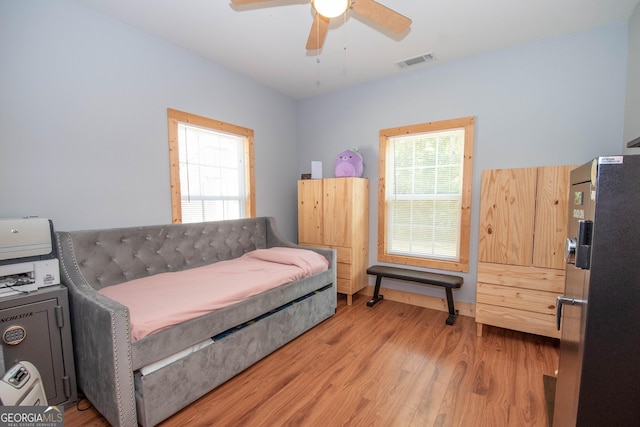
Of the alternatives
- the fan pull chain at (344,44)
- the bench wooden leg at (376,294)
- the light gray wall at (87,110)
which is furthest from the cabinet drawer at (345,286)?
the fan pull chain at (344,44)

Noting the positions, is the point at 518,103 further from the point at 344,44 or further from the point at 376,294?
the point at 376,294

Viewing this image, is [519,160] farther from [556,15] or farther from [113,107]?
[113,107]

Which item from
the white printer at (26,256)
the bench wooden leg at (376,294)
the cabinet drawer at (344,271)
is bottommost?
the bench wooden leg at (376,294)

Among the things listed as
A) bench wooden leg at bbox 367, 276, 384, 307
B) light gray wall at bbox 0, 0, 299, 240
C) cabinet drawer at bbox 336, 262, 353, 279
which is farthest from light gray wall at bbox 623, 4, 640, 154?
light gray wall at bbox 0, 0, 299, 240

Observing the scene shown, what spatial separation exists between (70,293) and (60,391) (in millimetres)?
575

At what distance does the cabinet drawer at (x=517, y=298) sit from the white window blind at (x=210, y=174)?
109 inches

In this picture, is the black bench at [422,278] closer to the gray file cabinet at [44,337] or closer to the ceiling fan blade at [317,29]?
the ceiling fan blade at [317,29]

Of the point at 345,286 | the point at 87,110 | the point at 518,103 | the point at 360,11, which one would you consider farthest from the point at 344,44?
the point at 345,286

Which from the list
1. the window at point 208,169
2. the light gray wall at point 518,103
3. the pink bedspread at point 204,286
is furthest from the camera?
the window at point 208,169

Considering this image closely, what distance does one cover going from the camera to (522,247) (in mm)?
2471

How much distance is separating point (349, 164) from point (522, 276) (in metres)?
2.12

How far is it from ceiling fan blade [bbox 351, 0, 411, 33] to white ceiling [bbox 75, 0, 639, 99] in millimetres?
470

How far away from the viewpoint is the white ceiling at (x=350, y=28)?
2.15m

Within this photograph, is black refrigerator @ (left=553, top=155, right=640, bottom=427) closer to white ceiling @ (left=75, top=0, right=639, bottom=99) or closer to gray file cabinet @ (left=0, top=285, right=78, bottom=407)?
white ceiling @ (left=75, top=0, right=639, bottom=99)
